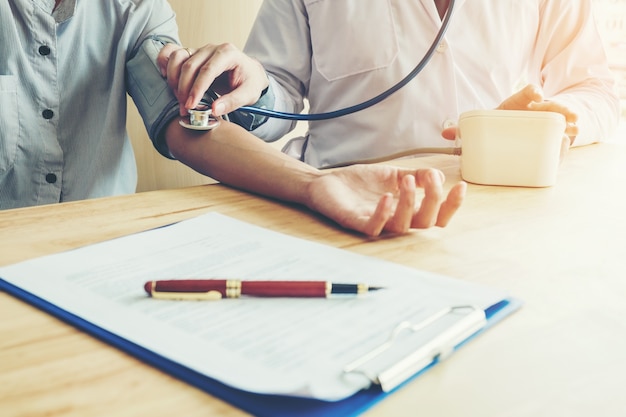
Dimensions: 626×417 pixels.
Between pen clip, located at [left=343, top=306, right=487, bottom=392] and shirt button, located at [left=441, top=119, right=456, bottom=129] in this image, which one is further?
shirt button, located at [left=441, top=119, right=456, bottom=129]

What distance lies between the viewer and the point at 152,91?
3.43 ft

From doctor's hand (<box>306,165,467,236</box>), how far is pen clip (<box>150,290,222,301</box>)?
0.78 ft

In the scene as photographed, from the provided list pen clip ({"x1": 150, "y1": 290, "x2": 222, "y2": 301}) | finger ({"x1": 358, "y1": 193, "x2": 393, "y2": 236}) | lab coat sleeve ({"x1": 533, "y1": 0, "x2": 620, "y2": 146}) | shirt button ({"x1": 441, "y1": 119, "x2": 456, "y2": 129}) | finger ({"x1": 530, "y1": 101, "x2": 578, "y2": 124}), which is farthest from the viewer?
lab coat sleeve ({"x1": 533, "y1": 0, "x2": 620, "y2": 146})

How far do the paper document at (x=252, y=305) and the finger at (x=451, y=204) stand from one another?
0.43ft

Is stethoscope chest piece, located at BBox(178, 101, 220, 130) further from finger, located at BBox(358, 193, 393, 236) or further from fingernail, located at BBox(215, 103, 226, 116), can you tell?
finger, located at BBox(358, 193, 393, 236)

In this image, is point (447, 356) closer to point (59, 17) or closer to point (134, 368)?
point (134, 368)

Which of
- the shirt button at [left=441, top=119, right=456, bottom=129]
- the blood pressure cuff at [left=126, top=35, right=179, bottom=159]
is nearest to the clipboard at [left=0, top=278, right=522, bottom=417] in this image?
the blood pressure cuff at [left=126, top=35, right=179, bottom=159]

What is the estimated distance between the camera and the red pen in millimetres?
487

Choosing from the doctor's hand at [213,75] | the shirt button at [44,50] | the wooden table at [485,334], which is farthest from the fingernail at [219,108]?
the shirt button at [44,50]

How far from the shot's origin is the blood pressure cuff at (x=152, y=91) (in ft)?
3.35

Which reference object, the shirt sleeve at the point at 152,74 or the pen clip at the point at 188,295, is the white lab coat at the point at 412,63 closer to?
the shirt sleeve at the point at 152,74

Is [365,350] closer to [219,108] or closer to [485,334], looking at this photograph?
[485,334]

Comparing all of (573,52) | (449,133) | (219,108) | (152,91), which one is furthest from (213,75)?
(573,52)

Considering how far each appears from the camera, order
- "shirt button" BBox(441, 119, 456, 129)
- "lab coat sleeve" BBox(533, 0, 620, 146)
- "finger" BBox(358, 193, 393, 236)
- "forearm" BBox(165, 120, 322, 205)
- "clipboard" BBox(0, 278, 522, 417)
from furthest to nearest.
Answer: "lab coat sleeve" BBox(533, 0, 620, 146) → "shirt button" BBox(441, 119, 456, 129) → "forearm" BBox(165, 120, 322, 205) → "finger" BBox(358, 193, 393, 236) → "clipboard" BBox(0, 278, 522, 417)
